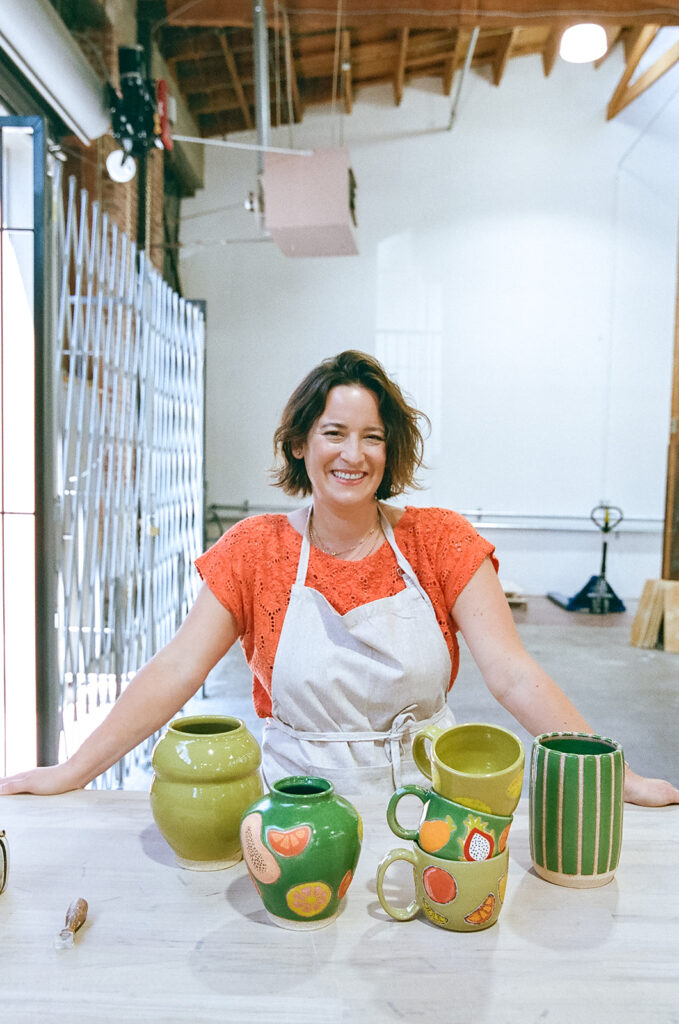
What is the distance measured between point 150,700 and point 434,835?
2.00 ft

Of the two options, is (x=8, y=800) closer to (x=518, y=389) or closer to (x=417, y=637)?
(x=417, y=637)

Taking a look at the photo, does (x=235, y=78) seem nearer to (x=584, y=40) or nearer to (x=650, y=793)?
(x=584, y=40)

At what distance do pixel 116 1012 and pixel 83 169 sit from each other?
17.4 feet

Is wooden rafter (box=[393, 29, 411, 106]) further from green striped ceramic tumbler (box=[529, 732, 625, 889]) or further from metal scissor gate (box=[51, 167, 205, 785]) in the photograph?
green striped ceramic tumbler (box=[529, 732, 625, 889])

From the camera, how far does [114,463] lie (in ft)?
10.7

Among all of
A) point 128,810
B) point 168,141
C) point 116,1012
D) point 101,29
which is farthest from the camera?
point 101,29

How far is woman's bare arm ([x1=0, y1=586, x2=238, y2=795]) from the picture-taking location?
1.20 metres

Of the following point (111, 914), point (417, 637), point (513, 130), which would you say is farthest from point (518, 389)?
point (111, 914)

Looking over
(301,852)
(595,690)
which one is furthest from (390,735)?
(595,690)

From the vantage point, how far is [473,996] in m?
0.73

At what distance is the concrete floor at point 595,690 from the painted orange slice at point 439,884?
8.72ft

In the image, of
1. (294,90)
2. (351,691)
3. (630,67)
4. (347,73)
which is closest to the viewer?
(351,691)

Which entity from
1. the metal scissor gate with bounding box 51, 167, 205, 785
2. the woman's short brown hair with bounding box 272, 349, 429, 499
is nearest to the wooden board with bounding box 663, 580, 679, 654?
the metal scissor gate with bounding box 51, 167, 205, 785

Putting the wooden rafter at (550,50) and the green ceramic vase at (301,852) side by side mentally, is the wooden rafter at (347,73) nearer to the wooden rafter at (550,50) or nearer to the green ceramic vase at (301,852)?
the wooden rafter at (550,50)
